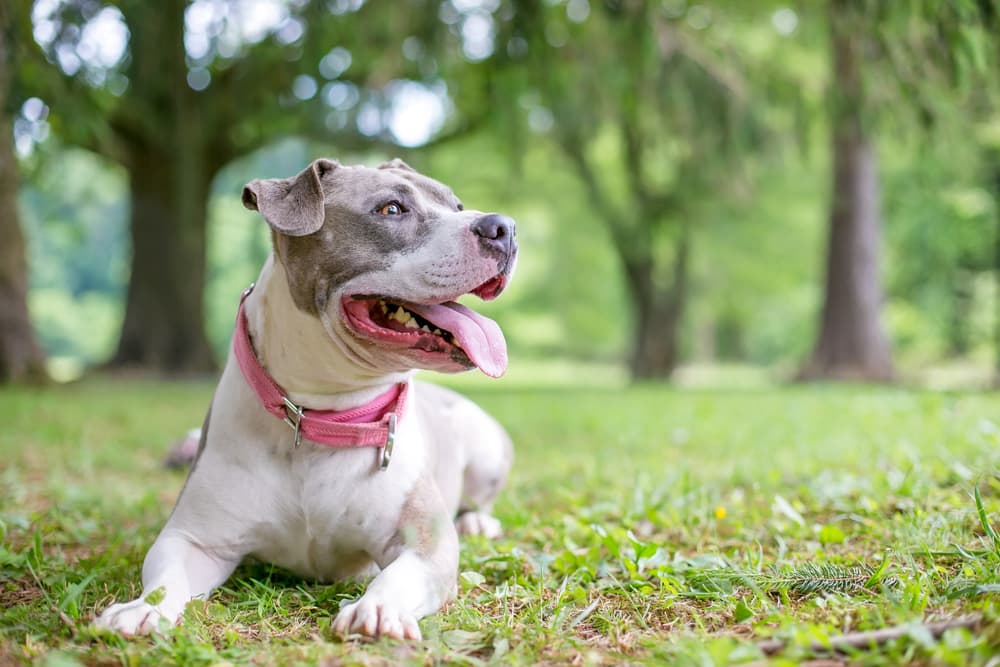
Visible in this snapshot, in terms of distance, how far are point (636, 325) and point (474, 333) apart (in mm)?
15696

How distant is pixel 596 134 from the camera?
38.1 ft

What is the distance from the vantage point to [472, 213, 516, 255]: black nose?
2.69 meters

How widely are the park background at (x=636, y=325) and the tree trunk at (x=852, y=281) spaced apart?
50mm

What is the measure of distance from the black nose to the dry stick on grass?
53.6 inches

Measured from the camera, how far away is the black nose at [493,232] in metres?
2.69

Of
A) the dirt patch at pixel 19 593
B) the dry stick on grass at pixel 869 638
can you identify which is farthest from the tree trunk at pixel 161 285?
the dry stick on grass at pixel 869 638

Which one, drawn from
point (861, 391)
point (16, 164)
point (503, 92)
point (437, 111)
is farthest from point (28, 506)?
point (437, 111)

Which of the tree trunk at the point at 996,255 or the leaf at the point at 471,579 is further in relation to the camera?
the tree trunk at the point at 996,255

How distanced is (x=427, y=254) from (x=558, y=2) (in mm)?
6147

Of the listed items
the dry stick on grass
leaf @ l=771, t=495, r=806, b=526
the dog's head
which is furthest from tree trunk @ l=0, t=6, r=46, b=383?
the dry stick on grass

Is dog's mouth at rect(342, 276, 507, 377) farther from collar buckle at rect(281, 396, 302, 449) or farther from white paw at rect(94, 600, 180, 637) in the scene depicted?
white paw at rect(94, 600, 180, 637)

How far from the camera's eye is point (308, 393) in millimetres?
2758

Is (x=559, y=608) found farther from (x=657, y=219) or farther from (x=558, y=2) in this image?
(x=657, y=219)

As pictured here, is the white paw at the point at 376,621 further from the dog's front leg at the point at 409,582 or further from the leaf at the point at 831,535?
the leaf at the point at 831,535
